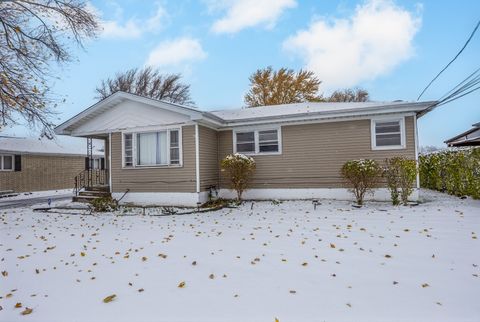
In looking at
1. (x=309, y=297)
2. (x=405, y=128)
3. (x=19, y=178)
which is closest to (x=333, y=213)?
(x=405, y=128)

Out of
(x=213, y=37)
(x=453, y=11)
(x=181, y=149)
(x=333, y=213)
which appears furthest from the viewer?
(x=213, y=37)

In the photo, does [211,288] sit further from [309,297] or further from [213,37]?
[213,37]

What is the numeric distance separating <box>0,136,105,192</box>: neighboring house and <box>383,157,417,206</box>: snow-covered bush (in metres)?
17.8

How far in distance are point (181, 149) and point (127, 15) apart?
5.37 metres

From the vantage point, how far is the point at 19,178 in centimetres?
1950

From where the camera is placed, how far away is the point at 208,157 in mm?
11781

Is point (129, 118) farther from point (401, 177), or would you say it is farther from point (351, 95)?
point (351, 95)

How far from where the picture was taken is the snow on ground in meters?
3.11

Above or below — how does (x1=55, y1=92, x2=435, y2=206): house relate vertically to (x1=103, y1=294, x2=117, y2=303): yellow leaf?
above

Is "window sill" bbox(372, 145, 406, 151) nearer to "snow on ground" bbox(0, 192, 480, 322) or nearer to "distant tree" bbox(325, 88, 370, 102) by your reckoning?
"snow on ground" bbox(0, 192, 480, 322)

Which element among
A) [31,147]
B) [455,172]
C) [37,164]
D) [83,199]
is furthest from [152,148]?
[31,147]

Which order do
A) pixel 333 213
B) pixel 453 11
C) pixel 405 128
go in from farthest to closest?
pixel 405 128
pixel 333 213
pixel 453 11

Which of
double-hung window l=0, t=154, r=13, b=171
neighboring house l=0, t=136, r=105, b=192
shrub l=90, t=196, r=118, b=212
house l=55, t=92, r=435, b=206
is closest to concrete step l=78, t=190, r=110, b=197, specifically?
house l=55, t=92, r=435, b=206

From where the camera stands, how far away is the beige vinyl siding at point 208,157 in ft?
36.7
